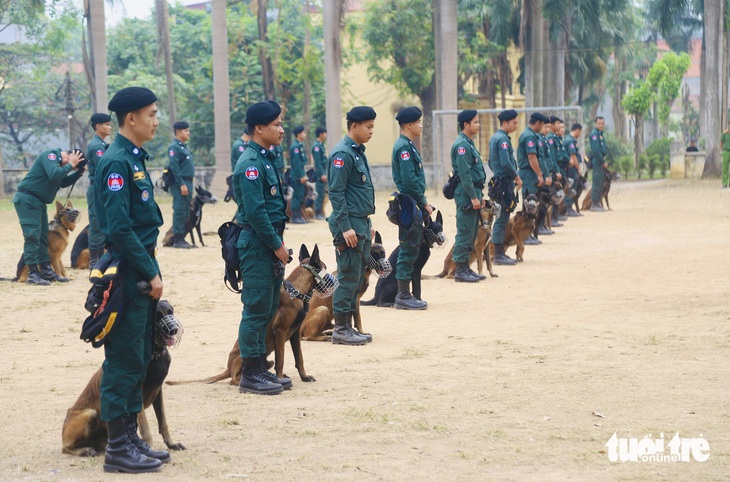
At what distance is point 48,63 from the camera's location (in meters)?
48.1

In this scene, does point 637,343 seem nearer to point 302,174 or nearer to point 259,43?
point 302,174

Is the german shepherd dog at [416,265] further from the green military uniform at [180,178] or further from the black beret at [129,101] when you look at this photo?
the green military uniform at [180,178]

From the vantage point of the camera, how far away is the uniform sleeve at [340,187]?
885 cm

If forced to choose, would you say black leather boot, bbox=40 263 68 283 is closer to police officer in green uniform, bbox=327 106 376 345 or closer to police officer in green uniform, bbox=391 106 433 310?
police officer in green uniform, bbox=391 106 433 310

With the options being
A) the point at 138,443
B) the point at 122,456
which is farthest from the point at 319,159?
the point at 122,456

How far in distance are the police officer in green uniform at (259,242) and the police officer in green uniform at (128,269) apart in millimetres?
1489

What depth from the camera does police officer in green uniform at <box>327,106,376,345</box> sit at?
8.84 m

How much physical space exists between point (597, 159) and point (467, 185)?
11599 mm

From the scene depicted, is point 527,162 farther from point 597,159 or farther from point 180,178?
point 597,159

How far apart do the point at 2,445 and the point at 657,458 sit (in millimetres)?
3815

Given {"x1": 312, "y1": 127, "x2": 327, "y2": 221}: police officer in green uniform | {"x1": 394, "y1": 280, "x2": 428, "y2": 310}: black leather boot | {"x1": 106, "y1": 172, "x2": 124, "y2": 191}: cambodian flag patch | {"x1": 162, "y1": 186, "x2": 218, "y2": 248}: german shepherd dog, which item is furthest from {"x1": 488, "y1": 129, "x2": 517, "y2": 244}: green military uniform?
{"x1": 106, "y1": 172, "x2": 124, "y2": 191}: cambodian flag patch

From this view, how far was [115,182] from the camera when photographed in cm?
526

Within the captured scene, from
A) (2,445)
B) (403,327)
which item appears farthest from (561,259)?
(2,445)

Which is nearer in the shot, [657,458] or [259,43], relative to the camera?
[657,458]
